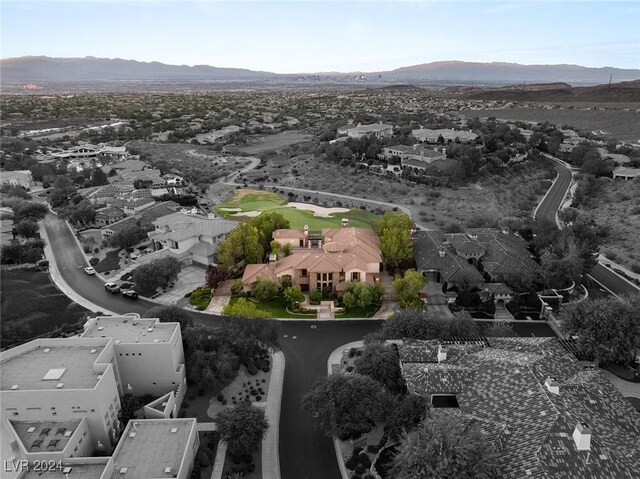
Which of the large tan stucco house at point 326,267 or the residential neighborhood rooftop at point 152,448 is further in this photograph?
the large tan stucco house at point 326,267

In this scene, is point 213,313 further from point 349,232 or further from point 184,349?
point 349,232

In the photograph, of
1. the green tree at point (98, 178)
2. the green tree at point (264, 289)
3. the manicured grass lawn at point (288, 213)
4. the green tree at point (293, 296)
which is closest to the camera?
the green tree at point (293, 296)

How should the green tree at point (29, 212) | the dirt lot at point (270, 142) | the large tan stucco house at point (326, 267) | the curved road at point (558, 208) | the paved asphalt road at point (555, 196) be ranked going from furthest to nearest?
the dirt lot at point (270, 142) → the paved asphalt road at point (555, 196) → the green tree at point (29, 212) → the curved road at point (558, 208) → the large tan stucco house at point (326, 267)

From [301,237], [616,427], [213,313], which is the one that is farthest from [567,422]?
[301,237]

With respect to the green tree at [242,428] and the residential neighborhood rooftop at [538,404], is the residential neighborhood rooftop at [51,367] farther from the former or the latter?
the residential neighborhood rooftop at [538,404]

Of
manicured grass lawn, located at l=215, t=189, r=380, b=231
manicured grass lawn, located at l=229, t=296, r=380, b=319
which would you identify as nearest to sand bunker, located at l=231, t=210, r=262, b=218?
manicured grass lawn, located at l=215, t=189, r=380, b=231

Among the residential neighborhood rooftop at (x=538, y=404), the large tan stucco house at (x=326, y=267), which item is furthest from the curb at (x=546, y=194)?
the residential neighborhood rooftop at (x=538, y=404)

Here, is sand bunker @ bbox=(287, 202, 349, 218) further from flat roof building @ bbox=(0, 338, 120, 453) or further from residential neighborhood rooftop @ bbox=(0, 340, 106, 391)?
residential neighborhood rooftop @ bbox=(0, 340, 106, 391)

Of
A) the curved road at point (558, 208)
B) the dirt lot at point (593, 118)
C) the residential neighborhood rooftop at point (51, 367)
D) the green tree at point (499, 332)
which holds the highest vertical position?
the dirt lot at point (593, 118)
